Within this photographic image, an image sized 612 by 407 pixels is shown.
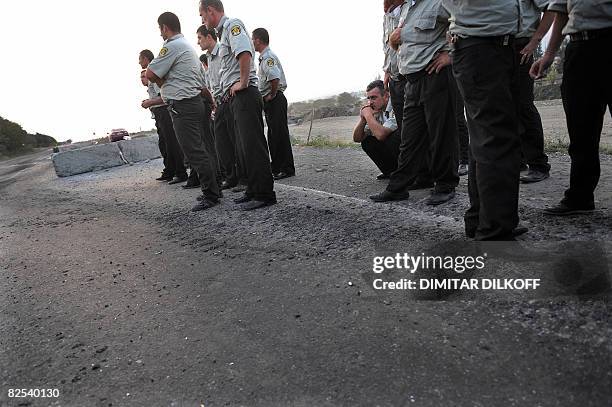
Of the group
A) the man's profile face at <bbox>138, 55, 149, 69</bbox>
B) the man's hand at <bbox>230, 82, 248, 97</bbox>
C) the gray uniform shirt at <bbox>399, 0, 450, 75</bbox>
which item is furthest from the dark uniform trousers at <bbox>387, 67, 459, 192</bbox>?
the man's profile face at <bbox>138, 55, 149, 69</bbox>

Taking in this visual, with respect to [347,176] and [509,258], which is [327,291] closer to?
[509,258]

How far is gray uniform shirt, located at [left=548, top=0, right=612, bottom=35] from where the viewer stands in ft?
6.91

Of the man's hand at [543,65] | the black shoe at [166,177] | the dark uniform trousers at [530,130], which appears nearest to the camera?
the man's hand at [543,65]

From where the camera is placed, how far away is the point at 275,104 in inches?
232

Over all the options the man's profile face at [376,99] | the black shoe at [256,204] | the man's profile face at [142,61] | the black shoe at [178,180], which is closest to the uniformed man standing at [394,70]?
the man's profile face at [376,99]

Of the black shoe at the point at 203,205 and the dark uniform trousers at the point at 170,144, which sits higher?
the dark uniform trousers at the point at 170,144

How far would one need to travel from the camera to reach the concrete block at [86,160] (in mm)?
9562

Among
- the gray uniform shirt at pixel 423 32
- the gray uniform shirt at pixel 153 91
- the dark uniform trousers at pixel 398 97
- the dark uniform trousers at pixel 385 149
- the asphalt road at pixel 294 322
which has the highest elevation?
the gray uniform shirt at pixel 153 91

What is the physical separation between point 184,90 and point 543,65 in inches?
125

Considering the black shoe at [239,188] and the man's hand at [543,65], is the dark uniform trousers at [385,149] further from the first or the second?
the man's hand at [543,65]

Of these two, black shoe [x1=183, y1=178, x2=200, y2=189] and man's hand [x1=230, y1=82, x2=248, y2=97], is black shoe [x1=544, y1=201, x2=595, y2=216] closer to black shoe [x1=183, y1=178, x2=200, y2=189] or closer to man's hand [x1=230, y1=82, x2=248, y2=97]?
man's hand [x1=230, y1=82, x2=248, y2=97]

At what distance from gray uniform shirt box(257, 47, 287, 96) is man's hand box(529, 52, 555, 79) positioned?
3750 millimetres

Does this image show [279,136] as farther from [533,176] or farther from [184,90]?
[533,176]

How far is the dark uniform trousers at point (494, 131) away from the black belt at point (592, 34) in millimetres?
434
